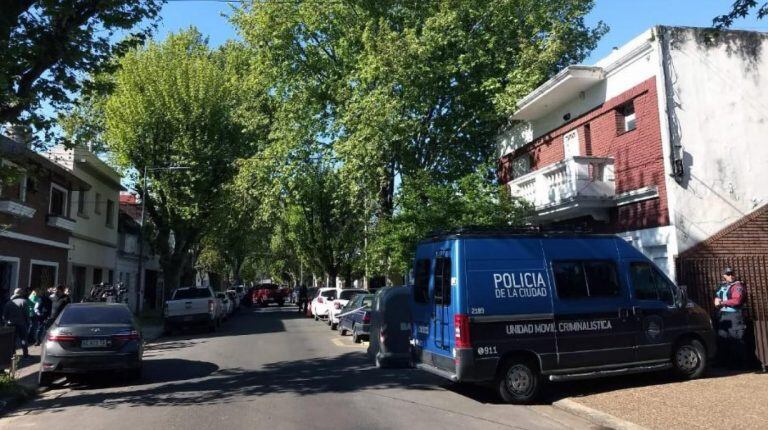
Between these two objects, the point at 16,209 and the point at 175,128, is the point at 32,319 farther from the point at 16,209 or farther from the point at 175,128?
the point at 175,128

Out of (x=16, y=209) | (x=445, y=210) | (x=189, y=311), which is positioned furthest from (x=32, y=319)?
(x=445, y=210)

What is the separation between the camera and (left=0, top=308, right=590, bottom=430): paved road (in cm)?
773

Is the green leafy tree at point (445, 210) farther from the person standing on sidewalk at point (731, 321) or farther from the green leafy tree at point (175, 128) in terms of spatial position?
the green leafy tree at point (175, 128)

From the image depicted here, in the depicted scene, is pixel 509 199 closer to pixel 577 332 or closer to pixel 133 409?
pixel 577 332

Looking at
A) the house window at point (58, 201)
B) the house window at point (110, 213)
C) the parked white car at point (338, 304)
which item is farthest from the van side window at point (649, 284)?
the house window at point (110, 213)

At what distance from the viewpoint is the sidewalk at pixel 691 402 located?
7.36 m

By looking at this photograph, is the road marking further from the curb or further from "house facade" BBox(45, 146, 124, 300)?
"house facade" BBox(45, 146, 124, 300)

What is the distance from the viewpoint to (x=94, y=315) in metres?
11.5

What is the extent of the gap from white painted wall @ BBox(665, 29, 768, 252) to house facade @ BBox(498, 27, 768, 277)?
0.07ft

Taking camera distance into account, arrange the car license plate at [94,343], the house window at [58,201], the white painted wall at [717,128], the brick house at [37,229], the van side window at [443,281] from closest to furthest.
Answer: the van side window at [443,281] → the car license plate at [94,343] → the white painted wall at [717,128] → the brick house at [37,229] → the house window at [58,201]

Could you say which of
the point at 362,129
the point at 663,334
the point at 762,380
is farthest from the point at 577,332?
the point at 362,129

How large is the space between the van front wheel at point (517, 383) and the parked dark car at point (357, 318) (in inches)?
292

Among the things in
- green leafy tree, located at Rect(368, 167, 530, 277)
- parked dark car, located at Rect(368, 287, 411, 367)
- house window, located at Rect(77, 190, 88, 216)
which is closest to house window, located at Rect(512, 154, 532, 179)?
green leafy tree, located at Rect(368, 167, 530, 277)

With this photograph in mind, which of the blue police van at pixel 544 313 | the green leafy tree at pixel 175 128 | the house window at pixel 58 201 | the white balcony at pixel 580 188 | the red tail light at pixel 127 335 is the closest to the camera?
the blue police van at pixel 544 313
